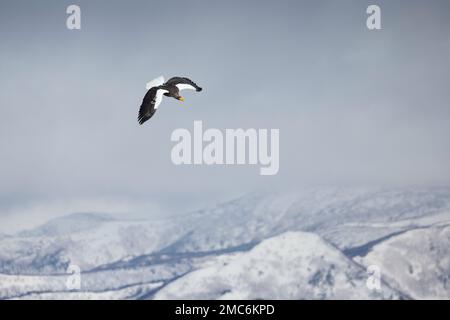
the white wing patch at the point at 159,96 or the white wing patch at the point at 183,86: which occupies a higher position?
the white wing patch at the point at 183,86

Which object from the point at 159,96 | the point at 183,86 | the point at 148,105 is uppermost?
the point at 183,86

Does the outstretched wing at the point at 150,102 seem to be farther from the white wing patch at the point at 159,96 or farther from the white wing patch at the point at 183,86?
the white wing patch at the point at 183,86

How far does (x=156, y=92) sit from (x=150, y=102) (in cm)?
36

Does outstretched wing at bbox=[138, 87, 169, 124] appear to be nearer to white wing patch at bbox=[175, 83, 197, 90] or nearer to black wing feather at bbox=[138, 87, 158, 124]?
black wing feather at bbox=[138, 87, 158, 124]

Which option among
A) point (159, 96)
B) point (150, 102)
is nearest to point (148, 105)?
point (150, 102)

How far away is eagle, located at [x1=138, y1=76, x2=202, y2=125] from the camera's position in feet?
75.5

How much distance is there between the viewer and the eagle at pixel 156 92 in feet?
75.5

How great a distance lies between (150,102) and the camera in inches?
913

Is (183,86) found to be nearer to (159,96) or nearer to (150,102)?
(159,96)
